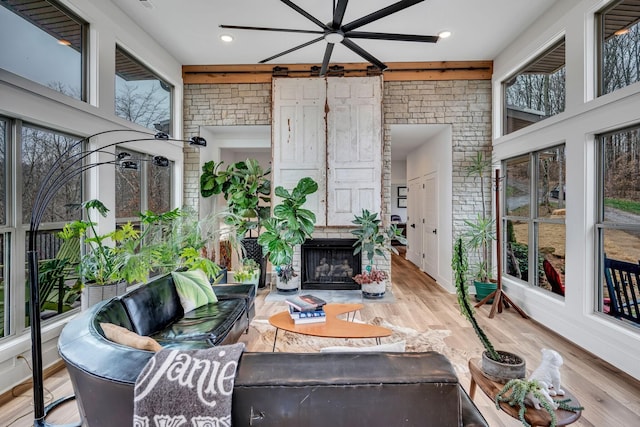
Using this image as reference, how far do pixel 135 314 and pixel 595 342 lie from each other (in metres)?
3.97

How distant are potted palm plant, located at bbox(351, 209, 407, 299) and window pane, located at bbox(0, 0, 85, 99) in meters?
3.68

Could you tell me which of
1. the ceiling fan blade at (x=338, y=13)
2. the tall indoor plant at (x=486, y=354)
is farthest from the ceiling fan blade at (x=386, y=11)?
the tall indoor plant at (x=486, y=354)

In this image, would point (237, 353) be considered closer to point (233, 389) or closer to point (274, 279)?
point (233, 389)

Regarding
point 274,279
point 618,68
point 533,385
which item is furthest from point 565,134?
point 274,279

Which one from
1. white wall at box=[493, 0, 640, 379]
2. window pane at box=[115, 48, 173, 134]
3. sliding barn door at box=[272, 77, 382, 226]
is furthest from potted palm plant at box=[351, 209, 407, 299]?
window pane at box=[115, 48, 173, 134]

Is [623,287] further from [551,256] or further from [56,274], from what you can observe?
[56,274]

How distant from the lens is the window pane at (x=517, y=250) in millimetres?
4159

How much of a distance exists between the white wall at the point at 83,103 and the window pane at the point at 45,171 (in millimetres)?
109

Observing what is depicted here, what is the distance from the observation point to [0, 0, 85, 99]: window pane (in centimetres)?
243

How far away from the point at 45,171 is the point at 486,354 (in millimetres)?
3633

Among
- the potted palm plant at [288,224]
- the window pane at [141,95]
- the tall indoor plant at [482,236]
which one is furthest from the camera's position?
the potted palm plant at [288,224]

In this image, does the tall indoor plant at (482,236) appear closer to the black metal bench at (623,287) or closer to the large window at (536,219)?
the large window at (536,219)

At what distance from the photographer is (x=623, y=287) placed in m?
2.75

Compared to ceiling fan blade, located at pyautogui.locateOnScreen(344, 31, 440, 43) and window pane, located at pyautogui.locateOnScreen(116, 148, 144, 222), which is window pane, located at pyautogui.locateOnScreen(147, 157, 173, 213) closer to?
window pane, located at pyautogui.locateOnScreen(116, 148, 144, 222)
